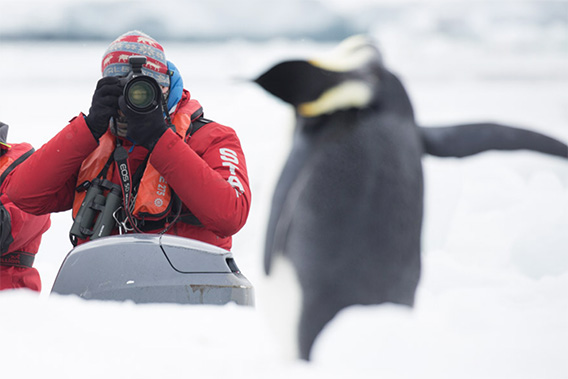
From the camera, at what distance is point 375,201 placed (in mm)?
583

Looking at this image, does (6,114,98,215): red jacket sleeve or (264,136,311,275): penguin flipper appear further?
(6,114,98,215): red jacket sleeve

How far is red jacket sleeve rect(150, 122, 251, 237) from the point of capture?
0.92 m

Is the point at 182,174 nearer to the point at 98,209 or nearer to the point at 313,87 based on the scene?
the point at 98,209

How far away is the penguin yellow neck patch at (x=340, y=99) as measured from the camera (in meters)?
0.57

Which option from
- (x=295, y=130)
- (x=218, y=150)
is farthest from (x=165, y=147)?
(x=295, y=130)

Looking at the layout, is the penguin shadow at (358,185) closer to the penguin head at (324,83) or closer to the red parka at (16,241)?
the penguin head at (324,83)

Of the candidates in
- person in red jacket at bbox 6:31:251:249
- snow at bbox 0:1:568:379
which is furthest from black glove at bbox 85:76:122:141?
snow at bbox 0:1:568:379

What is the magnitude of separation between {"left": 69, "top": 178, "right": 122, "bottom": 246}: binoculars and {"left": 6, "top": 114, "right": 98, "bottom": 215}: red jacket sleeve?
0.19 feet

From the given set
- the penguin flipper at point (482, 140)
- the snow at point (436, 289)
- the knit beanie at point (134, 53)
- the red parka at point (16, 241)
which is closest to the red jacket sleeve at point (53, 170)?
the knit beanie at point (134, 53)

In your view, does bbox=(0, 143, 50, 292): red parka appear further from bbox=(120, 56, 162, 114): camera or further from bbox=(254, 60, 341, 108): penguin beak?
bbox=(254, 60, 341, 108): penguin beak

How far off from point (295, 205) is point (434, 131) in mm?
144

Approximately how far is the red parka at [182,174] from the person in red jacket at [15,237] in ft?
0.69

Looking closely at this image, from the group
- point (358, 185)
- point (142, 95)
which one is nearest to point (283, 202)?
point (358, 185)

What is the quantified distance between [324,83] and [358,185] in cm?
10
